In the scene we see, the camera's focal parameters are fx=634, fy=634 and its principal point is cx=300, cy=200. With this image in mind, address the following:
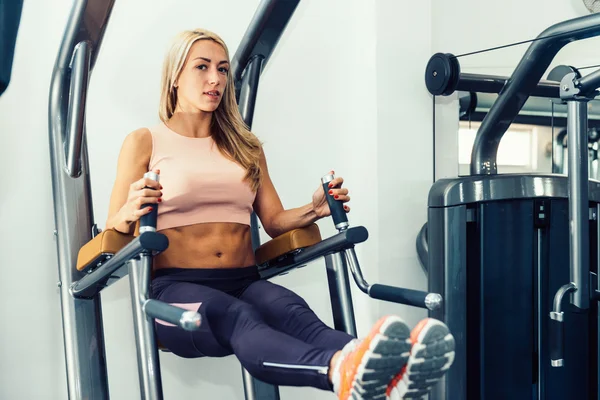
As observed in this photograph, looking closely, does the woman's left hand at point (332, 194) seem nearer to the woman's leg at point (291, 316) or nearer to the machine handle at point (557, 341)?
the woman's leg at point (291, 316)

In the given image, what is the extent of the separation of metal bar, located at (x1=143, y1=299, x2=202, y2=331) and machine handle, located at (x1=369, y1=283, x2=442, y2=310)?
496mm

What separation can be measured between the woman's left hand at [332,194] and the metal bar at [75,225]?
669mm

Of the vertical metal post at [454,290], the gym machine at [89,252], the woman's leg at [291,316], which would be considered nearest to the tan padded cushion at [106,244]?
the gym machine at [89,252]

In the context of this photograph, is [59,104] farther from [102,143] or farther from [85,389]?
[85,389]

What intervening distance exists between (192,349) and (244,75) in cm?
105

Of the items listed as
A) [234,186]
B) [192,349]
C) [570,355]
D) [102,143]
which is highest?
[102,143]

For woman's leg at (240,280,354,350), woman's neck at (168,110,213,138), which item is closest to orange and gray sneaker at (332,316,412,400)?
woman's leg at (240,280,354,350)

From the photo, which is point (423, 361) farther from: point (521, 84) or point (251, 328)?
point (521, 84)

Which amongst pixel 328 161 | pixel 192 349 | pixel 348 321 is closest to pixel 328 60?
pixel 328 161

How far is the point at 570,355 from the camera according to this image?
7.13ft

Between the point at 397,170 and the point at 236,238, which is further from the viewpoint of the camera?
the point at 397,170

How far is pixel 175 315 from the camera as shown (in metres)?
1.22

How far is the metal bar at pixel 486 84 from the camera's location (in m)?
2.15

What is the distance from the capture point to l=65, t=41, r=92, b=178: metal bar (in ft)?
6.02
